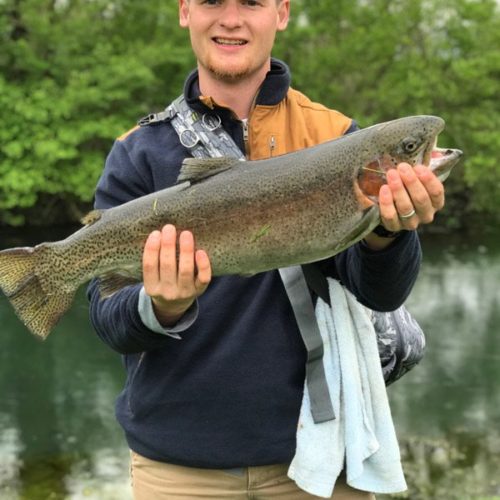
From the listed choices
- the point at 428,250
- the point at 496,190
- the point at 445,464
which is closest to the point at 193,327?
the point at 445,464

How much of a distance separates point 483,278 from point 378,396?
79.5 ft

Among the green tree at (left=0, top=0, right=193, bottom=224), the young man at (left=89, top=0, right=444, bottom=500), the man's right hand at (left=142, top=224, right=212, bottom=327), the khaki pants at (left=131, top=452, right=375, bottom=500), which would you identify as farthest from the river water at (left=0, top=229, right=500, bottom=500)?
the green tree at (left=0, top=0, right=193, bottom=224)

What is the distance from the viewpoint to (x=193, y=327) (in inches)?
134

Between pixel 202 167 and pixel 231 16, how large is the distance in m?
0.73

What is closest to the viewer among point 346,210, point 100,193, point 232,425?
point 346,210

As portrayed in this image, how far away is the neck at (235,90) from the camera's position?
11.7 ft

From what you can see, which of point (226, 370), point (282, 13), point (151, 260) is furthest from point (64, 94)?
point (151, 260)

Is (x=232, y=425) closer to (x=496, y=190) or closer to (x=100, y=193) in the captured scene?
(x=100, y=193)

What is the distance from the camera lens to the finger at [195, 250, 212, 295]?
10.0 feet

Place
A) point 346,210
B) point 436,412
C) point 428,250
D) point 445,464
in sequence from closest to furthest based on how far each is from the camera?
point 346,210 < point 445,464 < point 436,412 < point 428,250

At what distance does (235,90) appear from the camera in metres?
3.59

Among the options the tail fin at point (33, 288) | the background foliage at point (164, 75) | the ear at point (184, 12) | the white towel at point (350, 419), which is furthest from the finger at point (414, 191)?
the background foliage at point (164, 75)

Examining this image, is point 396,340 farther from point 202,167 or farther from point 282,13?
point 282,13

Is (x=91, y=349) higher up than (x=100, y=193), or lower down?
lower down
